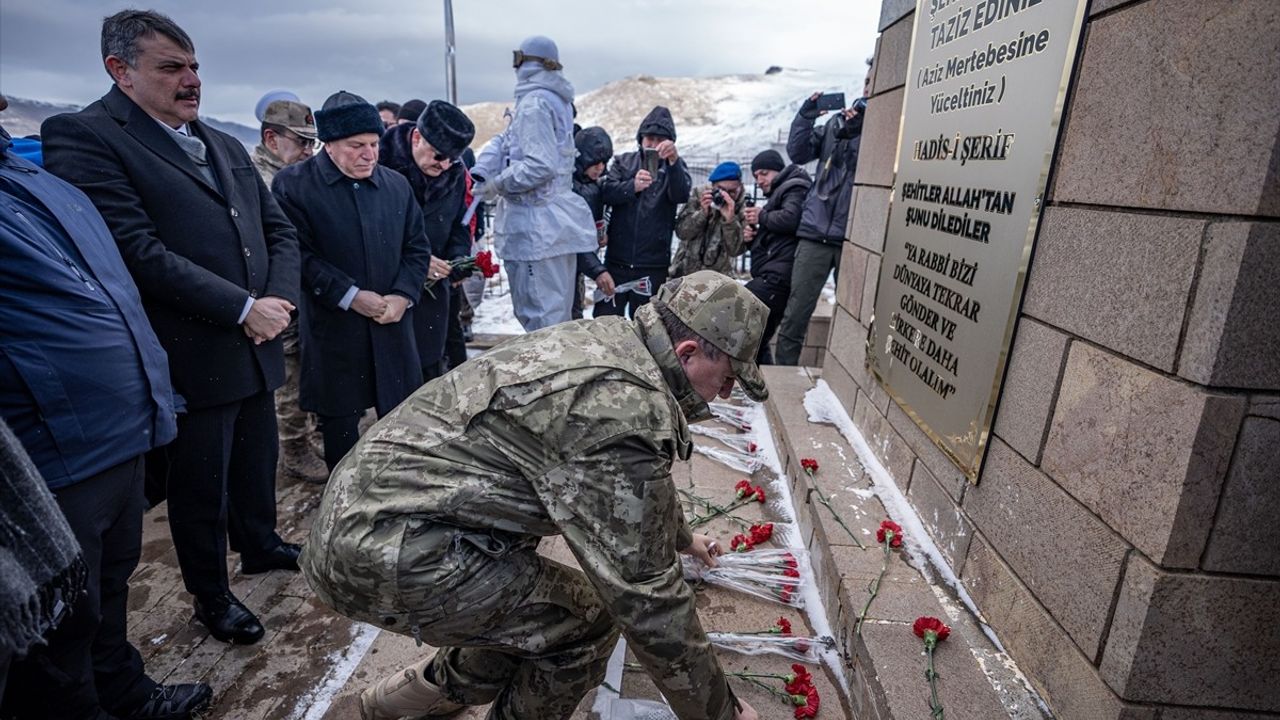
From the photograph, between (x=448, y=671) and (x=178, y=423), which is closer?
(x=448, y=671)

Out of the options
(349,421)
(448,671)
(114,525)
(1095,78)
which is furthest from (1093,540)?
(349,421)

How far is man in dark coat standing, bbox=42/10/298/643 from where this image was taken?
2123 mm

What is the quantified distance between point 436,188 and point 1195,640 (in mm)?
3734

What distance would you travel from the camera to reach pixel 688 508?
3.26m

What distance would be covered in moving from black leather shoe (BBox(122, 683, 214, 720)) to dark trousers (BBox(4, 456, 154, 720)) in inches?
1.1

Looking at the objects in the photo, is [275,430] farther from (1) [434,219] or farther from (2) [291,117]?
(2) [291,117]

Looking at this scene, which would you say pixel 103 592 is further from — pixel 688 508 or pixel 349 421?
pixel 688 508

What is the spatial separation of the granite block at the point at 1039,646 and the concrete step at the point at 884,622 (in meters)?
0.05

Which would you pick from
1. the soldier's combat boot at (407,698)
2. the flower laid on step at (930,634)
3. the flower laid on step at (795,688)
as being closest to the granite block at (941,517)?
the flower laid on step at (930,634)

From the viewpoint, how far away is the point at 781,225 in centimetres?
494

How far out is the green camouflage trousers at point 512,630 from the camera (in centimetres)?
166

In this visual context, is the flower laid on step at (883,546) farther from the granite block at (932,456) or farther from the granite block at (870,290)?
the granite block at (870,290)

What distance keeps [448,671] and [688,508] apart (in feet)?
5.05

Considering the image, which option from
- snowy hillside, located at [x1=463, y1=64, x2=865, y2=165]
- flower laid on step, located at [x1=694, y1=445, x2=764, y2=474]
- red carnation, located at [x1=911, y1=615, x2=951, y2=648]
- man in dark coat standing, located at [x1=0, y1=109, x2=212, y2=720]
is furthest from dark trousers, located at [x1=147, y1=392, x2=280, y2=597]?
snowy hillside, located at [x1=463, y1=64, x2=865, y2=165]
